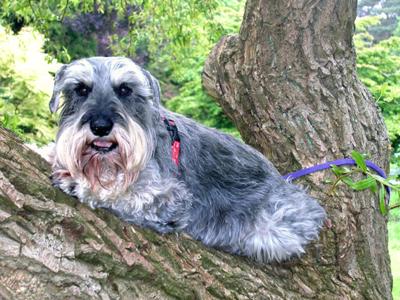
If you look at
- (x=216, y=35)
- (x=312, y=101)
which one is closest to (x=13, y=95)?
(x=216, y=35)

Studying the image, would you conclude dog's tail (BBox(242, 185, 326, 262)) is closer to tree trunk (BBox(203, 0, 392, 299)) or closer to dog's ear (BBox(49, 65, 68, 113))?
tree trunk (BBox(203, 0, 392, 299))

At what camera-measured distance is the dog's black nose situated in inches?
111

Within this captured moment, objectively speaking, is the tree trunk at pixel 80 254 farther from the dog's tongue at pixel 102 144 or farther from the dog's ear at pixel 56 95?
the dog's ear at pixel 56 95

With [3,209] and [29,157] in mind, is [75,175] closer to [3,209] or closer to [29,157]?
[29,157]

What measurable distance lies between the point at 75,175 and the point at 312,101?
166 centimetres

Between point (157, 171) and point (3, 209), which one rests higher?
point (3, 209)

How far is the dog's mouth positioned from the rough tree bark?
293mm

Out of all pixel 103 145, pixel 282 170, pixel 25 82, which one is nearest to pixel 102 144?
pixel 103 145

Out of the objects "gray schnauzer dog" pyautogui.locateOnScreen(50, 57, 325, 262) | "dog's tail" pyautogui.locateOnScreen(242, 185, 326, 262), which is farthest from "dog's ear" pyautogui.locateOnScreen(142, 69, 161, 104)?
"dog's tail" pyautogui.locateOnScreen(242, 185, 326, 262)

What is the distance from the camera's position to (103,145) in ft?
9.85

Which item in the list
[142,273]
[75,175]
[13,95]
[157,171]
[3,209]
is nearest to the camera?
[3,209]

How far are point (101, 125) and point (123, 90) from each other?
341mm

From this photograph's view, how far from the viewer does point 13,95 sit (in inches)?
461

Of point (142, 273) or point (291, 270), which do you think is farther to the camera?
point (291, 270)
